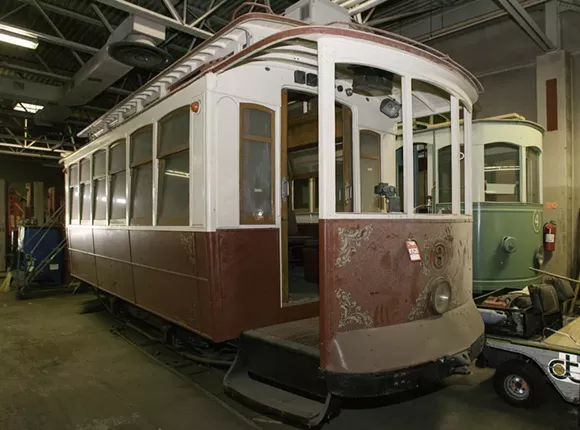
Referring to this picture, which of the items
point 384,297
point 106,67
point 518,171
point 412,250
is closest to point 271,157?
point 412,250

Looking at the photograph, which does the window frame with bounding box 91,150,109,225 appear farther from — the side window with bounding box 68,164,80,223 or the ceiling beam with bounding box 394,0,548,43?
the ceiling beam with bounding box 394,0,548,43

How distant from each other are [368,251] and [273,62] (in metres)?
1.93

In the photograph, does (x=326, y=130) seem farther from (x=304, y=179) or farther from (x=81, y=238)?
(x=81, y=238)

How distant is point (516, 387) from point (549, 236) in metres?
3.86

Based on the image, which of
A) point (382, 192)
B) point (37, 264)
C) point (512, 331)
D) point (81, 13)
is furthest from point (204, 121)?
point (37, 264)

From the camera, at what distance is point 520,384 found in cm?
368

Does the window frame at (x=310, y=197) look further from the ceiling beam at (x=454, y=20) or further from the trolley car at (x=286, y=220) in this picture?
the ceiling beam at (x=454, y=20)

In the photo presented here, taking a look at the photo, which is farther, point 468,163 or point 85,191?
point 85,191

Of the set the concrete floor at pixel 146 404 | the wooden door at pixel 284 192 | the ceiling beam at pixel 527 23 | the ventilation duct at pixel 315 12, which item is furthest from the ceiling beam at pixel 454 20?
the concrete floor at pixel 146 404

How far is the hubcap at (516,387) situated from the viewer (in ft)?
11.9

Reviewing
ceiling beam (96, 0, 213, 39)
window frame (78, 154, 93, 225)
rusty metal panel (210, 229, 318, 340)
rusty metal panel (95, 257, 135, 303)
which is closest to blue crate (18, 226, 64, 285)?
window frame (78, 154, 93, 225)

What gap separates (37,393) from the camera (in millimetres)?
3980

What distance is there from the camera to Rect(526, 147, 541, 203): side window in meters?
5.80

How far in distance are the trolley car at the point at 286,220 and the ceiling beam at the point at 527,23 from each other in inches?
148
